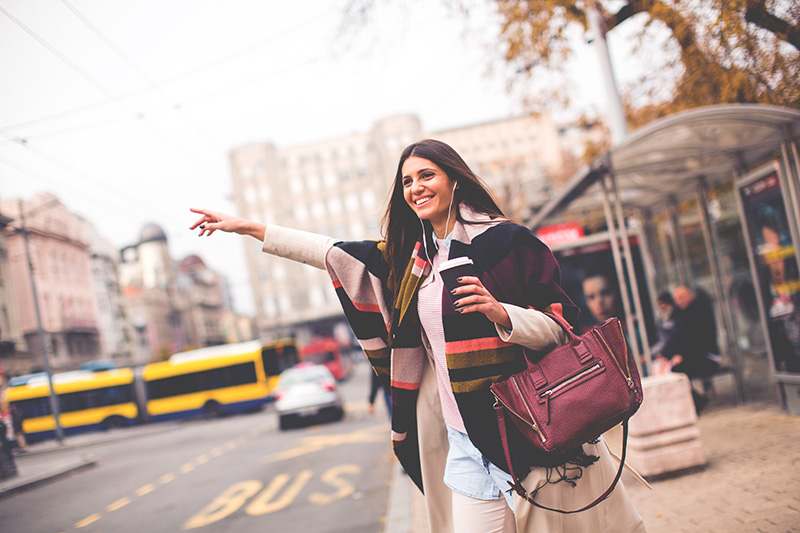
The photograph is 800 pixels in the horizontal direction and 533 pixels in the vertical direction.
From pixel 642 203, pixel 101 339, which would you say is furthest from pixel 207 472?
pixel 101 339

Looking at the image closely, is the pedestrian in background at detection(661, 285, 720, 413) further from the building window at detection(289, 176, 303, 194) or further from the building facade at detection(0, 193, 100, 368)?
the building window at detection(289, 176, 303, 194)

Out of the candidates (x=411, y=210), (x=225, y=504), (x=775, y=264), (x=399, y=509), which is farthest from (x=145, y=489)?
(x=411, y=210)

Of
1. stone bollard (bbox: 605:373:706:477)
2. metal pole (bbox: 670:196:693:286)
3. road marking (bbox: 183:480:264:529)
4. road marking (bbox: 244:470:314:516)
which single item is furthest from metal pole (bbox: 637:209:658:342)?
road marking (bbox: 183:480:264:529)

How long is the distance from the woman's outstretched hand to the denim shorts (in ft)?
3.51

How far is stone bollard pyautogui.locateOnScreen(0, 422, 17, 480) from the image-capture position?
15.4 meters

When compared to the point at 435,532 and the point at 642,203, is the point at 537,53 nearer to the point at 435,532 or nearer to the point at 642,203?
the point at 642,203

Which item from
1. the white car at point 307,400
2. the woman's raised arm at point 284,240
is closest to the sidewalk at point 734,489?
the woman's raised arm at point 284,240

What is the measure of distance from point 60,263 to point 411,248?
4936cm

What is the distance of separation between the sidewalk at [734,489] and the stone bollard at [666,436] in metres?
0.12

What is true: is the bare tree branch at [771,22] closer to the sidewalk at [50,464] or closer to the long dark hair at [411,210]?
the long dark hair at [411,210]

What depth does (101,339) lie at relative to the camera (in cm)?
6178

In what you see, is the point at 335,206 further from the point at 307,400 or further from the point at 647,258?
the point at 647,258

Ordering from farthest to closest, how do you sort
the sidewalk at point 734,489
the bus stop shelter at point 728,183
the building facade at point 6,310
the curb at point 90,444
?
1. the curb at point 90,444
2. the building facade at point 6,310
3. the bus stop shelter at point 728,183
4. the sidewalk at point 734,489

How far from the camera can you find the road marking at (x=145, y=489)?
11734 millimetres
